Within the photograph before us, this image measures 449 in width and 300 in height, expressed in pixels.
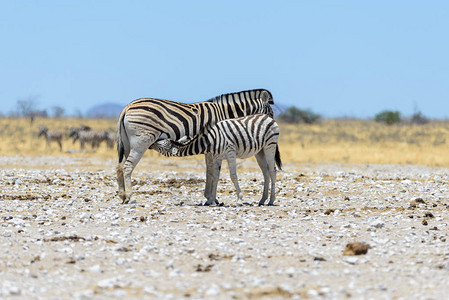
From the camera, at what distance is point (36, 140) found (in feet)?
155

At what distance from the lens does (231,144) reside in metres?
14.7

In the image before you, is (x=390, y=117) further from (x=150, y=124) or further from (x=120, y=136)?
(x=150, y=124)

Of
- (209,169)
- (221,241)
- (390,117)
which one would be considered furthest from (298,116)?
(221,241)

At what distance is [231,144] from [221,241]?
4487 mm

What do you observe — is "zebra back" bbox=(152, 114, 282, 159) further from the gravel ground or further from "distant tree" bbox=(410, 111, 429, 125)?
"distant tree" bbox=(410, 111, 429, 125)

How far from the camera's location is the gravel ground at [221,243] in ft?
25.1

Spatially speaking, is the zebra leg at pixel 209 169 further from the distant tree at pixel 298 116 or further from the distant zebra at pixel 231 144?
the distant tree at pixel 298 116

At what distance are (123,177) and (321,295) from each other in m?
8.42

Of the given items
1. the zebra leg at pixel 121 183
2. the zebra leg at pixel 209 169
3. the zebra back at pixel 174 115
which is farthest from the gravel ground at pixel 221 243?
the zebra back at pixel 174 115

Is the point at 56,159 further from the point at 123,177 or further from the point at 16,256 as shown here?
the point at 16,256

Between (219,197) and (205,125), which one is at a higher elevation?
(205,125)

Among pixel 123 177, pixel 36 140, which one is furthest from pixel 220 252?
pixel 36 140

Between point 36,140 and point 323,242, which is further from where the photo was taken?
point 36,140

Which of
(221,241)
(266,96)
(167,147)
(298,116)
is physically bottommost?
(221,241)
